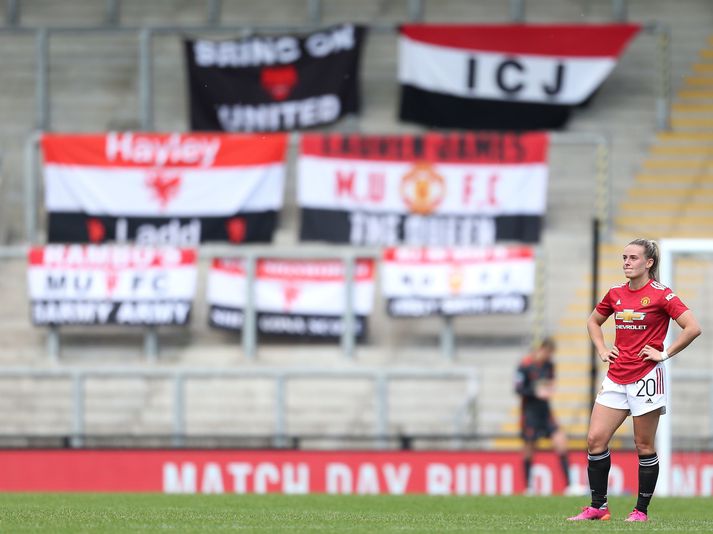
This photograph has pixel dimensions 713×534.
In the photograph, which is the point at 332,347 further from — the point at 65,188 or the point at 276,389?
the point at 65,188

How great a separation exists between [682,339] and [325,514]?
2.58 m

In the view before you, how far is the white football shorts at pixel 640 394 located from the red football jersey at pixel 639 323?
4 centimetres

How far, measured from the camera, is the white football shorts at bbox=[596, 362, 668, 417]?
9586mm

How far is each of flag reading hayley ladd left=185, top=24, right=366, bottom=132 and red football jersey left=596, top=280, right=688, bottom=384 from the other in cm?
1337

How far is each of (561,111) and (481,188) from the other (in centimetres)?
200

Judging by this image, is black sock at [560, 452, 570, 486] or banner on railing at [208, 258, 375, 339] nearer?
black sock at [560, 452, 570, 486]

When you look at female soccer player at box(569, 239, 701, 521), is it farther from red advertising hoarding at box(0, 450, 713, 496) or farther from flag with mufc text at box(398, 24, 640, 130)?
flag with mufc text at box(398, 24, 640, 130)

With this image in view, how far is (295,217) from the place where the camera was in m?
22.2

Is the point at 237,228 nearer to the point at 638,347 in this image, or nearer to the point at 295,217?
the point at 295,217

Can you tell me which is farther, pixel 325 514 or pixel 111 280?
pixel 111 280

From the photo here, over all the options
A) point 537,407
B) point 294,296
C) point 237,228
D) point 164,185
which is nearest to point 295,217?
point 237,228

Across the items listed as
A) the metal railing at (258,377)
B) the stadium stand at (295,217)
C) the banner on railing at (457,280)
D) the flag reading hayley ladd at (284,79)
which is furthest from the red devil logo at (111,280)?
the banner on railing at (457,280)

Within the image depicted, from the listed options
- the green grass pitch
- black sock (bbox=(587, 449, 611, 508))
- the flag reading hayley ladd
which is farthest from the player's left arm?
the flag reading hayley ladd

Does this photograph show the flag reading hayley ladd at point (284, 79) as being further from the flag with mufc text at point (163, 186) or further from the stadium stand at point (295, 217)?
the flag with mufc text at point (163, 186)
